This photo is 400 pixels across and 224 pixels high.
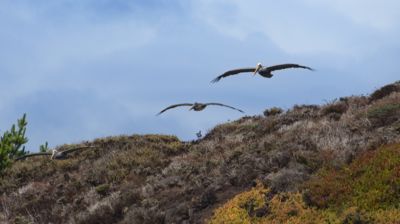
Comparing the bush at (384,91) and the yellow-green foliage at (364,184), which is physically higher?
the bush at (384,91)

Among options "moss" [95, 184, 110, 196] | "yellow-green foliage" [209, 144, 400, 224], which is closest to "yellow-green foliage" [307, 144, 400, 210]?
"yellow-green foliage" [209, 144, 400, 224]

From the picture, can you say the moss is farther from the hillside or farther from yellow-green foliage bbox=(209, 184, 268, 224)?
yellow-green foliage bbox=(209, 184, 268, 224)

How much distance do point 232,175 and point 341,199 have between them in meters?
4.44

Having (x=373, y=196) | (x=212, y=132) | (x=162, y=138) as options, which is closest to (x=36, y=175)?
(x=162, y=138)

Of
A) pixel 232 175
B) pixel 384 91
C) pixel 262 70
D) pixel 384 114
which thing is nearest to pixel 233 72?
pixel 262 70

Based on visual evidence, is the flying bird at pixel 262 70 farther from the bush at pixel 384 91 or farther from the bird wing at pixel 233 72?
the bush at pixel 384 91

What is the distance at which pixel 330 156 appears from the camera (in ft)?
50.7

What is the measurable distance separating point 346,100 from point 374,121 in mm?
7493

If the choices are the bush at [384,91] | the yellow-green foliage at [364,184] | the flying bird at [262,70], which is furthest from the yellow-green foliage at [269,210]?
the bush at [384,91]

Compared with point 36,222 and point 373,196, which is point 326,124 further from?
point 36,222

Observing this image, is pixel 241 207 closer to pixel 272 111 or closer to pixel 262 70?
pixel 262 70

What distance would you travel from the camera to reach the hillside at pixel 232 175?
13.4 m

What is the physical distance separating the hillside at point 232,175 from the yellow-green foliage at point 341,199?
0.02m

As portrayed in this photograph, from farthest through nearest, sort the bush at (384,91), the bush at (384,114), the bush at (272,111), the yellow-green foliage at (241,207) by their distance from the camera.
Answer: the bush at (272,111)
the bush at (384,91)
the bush at (384,114)
the yellow-green foliage at (241,207)
